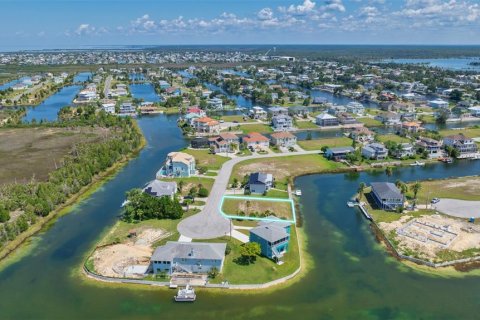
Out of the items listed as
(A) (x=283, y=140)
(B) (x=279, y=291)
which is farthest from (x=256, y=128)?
(B) (x=279, y=291)

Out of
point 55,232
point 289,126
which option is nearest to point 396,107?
point 289,126

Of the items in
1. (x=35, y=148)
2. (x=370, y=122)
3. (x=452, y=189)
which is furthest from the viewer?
(x=370, y=122)

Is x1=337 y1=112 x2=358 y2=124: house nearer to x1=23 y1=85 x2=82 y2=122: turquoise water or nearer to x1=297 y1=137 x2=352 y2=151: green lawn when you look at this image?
x1=297 y1=137 x2=352 y2=151: green lawn

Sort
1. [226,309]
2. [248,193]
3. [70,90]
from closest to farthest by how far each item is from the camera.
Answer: [226,309], [248,193], [70,90]

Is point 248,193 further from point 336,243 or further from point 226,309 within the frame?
point 226,309

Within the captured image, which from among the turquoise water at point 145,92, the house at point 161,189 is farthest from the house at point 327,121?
the turquoise water at point 145,92

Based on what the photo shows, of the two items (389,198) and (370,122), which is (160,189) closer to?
(389,198)

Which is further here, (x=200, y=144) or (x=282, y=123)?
(x=282, y=123)
